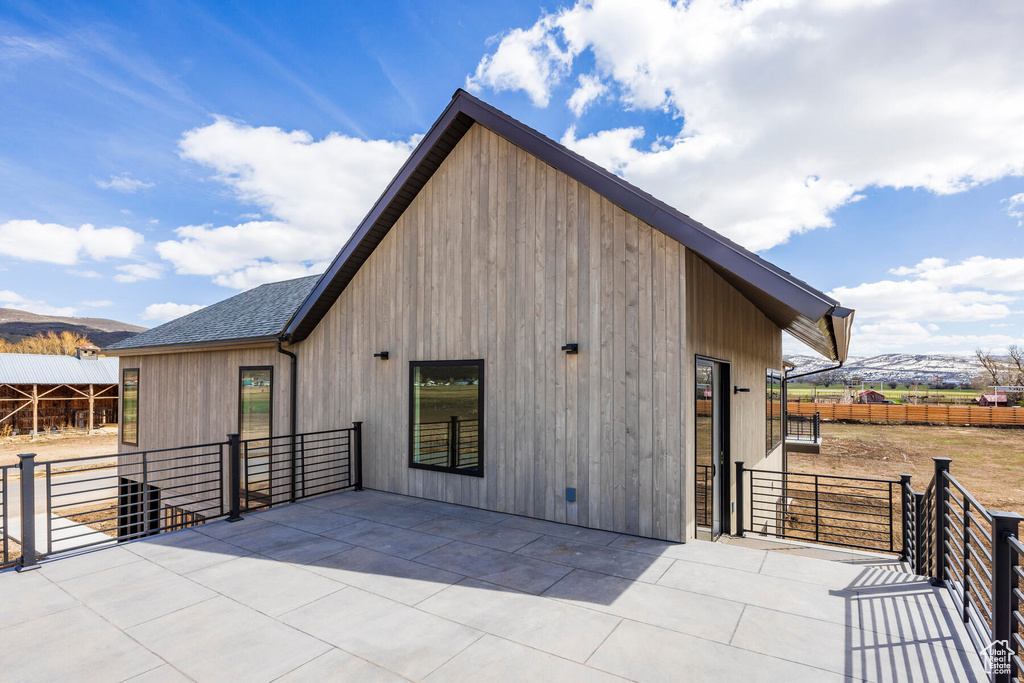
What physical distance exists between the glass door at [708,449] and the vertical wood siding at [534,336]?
71cm

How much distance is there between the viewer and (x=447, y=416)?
6648 mm

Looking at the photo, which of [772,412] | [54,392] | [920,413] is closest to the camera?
[772,412]

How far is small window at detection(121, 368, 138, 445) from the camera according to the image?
38.5 ft

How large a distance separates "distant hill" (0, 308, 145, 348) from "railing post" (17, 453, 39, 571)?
282 feet

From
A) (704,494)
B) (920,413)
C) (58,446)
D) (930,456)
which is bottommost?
(58,446)

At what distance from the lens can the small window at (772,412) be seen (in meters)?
10.2

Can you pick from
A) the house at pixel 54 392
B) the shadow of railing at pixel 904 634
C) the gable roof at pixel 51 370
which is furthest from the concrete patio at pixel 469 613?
the house at pixel 54 392

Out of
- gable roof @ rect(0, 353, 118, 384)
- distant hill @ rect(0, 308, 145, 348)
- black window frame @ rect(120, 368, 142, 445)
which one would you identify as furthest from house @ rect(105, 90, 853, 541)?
distant hill @ rect(0, 308, 145, 348)

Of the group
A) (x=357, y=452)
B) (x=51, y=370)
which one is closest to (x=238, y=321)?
(x=357, y=452)

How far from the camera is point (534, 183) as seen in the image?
593 cm

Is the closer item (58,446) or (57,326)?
(58,446)

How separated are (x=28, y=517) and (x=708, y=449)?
677 centimetres

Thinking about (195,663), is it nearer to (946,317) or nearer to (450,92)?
(450,92)

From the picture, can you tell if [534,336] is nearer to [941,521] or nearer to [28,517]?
[941,521]
